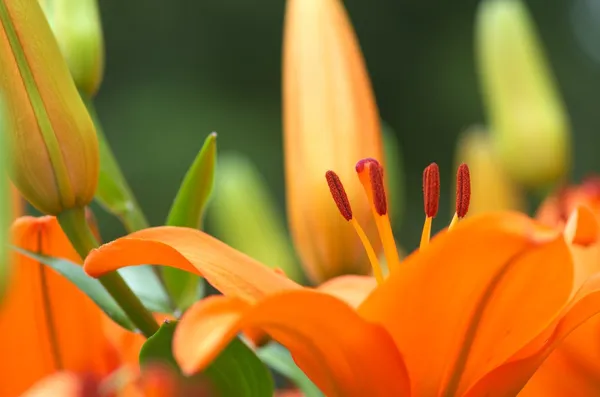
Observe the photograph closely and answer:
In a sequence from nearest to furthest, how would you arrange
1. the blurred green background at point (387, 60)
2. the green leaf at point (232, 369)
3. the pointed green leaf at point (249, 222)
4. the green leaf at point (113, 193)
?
the green leaf at point (232, 369) → the green leaf at point (113, 193) → the pointed green leaf at point (249, 222) → the blurred green background at point (387, 60)

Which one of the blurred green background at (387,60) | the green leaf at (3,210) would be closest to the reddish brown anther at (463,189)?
the green leaf at (3,210)

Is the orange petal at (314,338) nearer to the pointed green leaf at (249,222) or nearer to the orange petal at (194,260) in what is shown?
the orange petal at (194,260)

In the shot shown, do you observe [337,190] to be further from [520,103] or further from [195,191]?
[520,103]

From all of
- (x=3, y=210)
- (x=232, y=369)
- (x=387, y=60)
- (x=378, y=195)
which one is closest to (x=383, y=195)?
(x=378, y=195)

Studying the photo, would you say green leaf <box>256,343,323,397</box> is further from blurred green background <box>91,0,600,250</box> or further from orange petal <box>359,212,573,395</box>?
blurred green background <box>91,0,600,250</box>

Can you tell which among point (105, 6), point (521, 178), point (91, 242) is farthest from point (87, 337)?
point (105, 6)

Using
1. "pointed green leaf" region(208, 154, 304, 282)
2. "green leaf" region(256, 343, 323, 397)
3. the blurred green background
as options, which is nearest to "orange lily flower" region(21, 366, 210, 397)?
"green leaf" region(256, 343, 323, 397)
